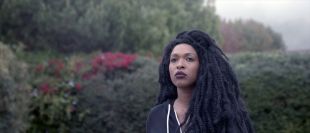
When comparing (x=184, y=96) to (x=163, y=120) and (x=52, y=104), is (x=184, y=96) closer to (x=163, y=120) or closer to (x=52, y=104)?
(x=163, y=120)

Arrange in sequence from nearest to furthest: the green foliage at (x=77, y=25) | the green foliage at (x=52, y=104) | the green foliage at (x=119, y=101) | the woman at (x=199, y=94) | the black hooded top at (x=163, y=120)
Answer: the woman at (x=199, y=94) → the black hooded top at (x=163, y=120) → the green foliage at (x=119, y=101) → the green foliage at (x=52, y=104) → the green foliage at (x=77, y=25)

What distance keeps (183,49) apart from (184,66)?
0.38 ft

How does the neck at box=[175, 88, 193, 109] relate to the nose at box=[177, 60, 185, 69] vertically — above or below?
below

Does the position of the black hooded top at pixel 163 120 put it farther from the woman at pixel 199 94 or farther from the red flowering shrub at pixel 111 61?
the red flowering shrub at pixel 111 61

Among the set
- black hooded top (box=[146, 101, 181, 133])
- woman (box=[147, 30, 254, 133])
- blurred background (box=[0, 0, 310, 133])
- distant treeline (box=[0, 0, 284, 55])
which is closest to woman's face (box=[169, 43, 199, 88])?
woman (box=[147, 30, 254, 133])

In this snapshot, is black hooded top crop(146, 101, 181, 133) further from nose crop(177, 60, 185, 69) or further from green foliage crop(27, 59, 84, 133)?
green foliage crop(27, 59, 84, 133)

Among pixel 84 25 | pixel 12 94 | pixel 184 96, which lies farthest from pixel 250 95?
pixel 84 25

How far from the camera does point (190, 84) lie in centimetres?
288

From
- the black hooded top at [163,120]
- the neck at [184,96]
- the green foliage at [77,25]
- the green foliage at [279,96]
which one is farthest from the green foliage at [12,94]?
the neck at [184,96]

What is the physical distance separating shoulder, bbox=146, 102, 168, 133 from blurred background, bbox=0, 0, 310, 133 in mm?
3805

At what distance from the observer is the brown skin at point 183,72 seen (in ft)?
9.39

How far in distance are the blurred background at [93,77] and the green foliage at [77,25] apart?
22 mm

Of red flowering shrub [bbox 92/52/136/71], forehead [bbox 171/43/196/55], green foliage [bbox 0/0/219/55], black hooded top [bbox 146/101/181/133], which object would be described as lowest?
black hooded top [bbox 146/101/181/133]

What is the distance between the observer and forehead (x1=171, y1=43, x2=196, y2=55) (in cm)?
290
